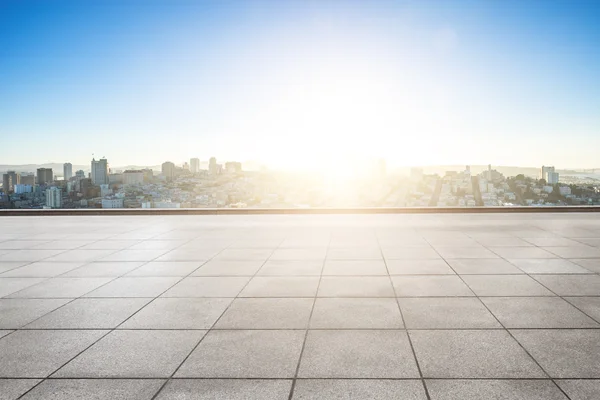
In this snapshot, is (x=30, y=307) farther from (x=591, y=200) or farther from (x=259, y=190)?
(x=591, y=200)

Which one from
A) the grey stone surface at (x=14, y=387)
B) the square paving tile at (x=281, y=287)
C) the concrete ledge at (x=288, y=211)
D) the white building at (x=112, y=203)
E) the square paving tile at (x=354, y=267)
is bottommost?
the grey stone surface at (x=14, y=387)

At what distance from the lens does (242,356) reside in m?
4.04

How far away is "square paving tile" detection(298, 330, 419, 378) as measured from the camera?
145 inches

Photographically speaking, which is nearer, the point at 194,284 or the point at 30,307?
the point at 30,307

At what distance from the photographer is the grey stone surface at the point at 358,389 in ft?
10.9

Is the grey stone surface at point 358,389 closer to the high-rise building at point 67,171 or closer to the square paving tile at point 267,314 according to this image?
the square paving tile at point 267,314

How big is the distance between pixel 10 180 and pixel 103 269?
24.4 m

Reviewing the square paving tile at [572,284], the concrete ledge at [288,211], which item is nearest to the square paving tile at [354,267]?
the square paving tile at [572,284]

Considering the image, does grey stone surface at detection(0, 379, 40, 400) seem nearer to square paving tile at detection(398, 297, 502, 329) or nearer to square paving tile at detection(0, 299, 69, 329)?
square paving tile at detection(0, 299, 69, 329)

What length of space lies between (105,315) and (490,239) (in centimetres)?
906

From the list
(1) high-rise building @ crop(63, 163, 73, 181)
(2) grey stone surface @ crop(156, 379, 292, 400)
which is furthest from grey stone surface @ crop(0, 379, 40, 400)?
(1) high-rise building @ crop(63, 163, 73, 181)

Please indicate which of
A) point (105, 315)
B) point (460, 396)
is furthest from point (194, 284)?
point (460, 396)

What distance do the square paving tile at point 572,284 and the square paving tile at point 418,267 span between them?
4.85 ft

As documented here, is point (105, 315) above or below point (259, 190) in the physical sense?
below
